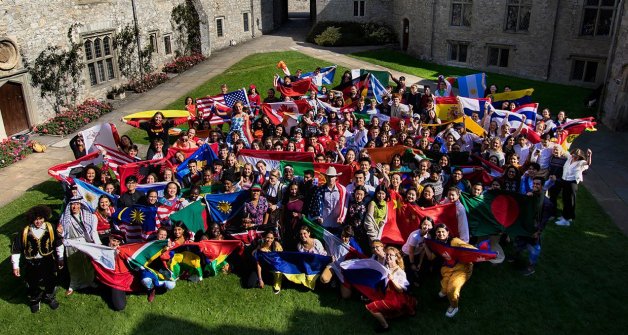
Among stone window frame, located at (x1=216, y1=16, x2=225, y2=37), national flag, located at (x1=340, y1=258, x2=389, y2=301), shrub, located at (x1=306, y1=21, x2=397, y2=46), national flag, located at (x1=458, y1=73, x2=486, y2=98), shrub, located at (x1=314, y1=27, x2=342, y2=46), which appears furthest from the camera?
shrub, located at (x1=306, y1=21, x2=397, y2=46)

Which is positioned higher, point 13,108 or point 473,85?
point 473,85

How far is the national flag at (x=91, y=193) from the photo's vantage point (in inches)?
466

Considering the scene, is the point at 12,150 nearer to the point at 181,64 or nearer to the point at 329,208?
the point at 329,208

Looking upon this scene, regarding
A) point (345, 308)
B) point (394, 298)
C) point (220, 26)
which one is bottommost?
point (345, 308)

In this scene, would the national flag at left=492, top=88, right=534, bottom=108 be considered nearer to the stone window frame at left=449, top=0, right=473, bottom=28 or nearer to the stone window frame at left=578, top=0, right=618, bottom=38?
the stone window frame at left=578, top=0, right=618, bottom=38

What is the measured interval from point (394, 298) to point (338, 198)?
2662 mm

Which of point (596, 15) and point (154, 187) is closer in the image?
point (154, 187)

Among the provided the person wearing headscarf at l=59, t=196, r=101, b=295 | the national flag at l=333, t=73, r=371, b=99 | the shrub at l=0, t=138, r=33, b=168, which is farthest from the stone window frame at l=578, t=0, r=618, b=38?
the shrub at l=0, t=138, r=33, b=168

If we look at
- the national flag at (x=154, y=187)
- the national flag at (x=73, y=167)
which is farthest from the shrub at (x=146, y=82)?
the national flag at (x=154, y=187)

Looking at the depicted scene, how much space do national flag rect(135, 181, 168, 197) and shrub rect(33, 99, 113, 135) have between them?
10264 mm

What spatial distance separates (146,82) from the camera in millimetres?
26375

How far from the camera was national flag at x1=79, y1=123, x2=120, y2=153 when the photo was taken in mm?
14625

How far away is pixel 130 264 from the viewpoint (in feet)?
34.0

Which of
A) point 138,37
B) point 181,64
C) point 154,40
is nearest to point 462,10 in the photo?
point 181,64
